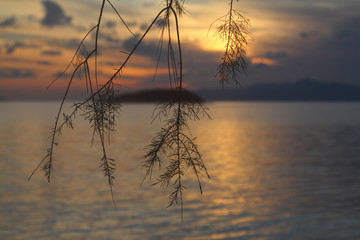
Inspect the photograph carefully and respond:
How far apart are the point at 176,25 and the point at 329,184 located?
3238 centimetres

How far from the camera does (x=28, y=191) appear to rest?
3053 centimetres

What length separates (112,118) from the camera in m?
2.88

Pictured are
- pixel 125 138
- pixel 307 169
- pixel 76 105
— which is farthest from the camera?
pixel 125 138

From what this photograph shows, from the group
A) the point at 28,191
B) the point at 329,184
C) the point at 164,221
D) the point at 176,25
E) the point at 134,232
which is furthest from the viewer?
the point at 329,184

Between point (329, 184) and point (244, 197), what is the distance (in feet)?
23.0

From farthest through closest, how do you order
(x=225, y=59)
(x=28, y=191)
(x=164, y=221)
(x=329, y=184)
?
1. (x=329, y=184)
2. (x=28, y=191)
3. (x=164, y=221)
4. (x=225, y=59)

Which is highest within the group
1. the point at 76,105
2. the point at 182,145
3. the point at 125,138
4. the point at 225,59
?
the point at 225,59

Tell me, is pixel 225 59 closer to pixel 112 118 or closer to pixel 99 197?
pixel 112 118

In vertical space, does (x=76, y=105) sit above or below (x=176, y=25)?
below

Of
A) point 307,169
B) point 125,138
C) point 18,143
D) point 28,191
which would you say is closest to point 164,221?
point 28,191

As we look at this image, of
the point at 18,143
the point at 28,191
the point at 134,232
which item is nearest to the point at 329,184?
the point at 134,232

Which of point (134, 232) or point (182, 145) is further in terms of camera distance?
point (134, 232)

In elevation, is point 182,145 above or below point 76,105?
Answer: below

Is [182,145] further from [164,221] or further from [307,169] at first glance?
[307,169]
